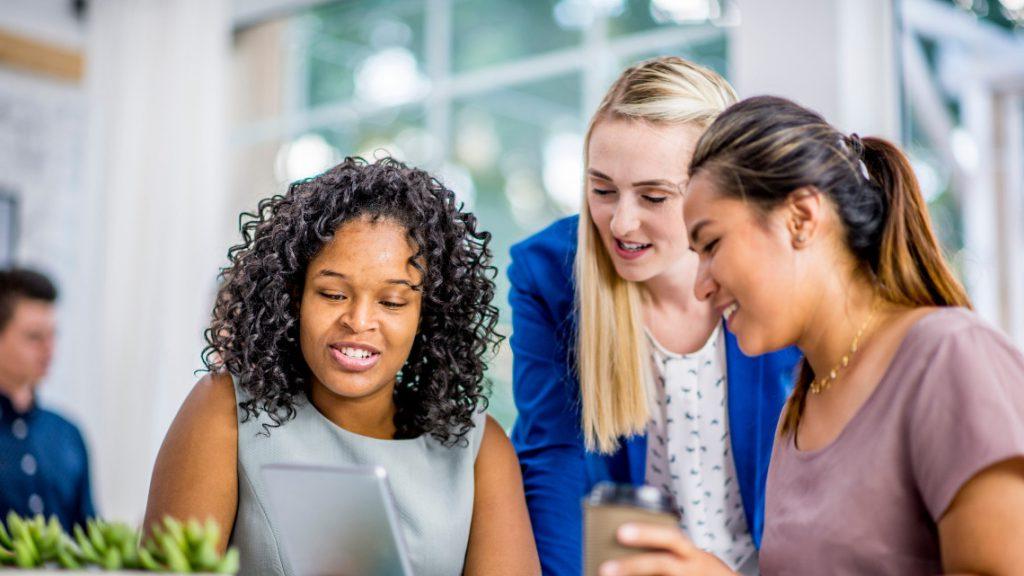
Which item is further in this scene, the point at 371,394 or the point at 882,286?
the point at 371,394

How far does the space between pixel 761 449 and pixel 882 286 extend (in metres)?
0.56

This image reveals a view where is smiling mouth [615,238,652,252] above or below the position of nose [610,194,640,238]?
below

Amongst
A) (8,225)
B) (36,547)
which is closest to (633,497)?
(36,547)

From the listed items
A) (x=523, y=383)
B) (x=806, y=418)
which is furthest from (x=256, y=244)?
(x=806, y=418)

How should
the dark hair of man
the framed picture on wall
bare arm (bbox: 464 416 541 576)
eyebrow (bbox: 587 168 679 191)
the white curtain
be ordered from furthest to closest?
the white curtain → the framed picture on wall → the dark hair of man → eyebrow (bbox: 587 168 679 191) → bare arm (bbox: 464 416 541 576)

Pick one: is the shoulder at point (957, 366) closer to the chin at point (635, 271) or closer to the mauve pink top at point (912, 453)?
the mauve pink top at point (912, 453)

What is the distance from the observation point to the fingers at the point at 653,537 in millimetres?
923

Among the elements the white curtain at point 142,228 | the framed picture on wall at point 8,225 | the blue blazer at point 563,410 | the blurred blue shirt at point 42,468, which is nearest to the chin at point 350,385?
the blue blazer at point 563,410

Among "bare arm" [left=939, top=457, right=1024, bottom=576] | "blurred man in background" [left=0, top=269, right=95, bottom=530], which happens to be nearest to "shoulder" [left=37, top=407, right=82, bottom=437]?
"blurred man in background" [left=0, top=269, right=95, bottom=530]

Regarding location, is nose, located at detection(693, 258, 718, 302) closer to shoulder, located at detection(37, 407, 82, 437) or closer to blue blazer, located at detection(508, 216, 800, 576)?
Answer: blue blazer, located at detection(508, 216, 800, 576)

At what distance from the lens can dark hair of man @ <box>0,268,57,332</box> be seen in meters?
3.58

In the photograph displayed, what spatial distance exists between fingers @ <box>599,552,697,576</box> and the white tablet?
0.78ft

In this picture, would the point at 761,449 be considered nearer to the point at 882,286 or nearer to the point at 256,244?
the point at 882,286

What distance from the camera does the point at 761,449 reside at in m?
1.71
